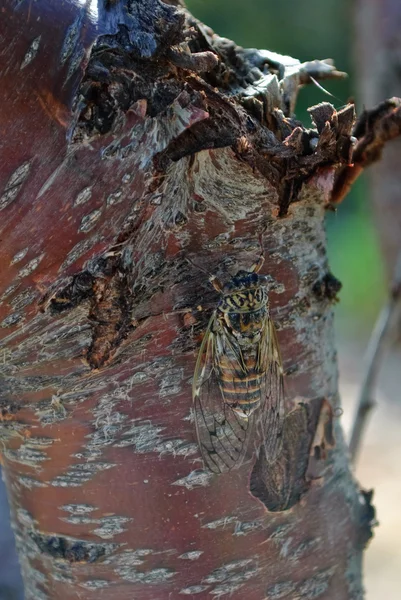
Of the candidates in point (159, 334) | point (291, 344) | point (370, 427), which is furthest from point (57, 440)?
point (370, 427)

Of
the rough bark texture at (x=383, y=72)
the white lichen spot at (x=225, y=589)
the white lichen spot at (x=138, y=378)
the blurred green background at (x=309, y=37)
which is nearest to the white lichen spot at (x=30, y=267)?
the white lichen spot at (x=138, y=378)

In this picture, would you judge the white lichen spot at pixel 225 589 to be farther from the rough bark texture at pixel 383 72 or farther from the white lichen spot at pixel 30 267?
the rough bark texture at pixel 383 72

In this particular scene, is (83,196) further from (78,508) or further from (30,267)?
(78,508)

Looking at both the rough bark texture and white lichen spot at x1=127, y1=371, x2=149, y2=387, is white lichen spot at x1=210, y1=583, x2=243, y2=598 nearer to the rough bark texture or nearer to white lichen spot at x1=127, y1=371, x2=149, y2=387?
white lichen spot at x1=127, y1=371, x2=149, y2=387

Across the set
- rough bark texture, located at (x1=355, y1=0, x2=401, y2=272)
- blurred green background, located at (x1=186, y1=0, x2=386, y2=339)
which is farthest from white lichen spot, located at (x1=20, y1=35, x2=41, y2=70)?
blurred green background, located at (x1=186, y1=0, x2=386, y2=339)

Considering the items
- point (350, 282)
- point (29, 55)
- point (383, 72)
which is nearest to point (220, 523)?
point (29, 55)

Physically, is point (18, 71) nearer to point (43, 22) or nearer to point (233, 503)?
point (43, 22)
